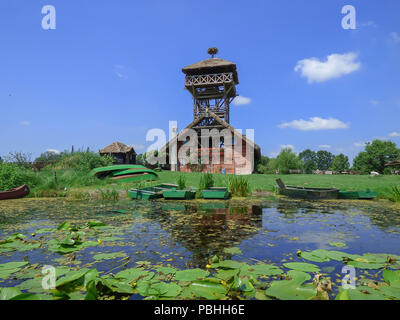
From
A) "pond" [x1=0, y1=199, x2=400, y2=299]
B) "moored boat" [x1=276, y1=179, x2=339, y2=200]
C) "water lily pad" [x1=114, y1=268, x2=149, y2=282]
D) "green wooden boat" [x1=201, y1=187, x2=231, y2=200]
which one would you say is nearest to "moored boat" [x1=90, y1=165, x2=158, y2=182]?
"green wooden boat" [x1=201, y1=187, x2=231, y2=200]

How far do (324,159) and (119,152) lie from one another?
338 ft

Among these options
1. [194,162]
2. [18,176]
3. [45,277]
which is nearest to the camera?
[45,277]

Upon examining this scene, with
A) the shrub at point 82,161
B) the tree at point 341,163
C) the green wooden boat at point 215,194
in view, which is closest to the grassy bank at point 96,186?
the shrub at point 82,161

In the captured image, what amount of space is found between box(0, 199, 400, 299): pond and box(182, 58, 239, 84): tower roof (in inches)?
1037

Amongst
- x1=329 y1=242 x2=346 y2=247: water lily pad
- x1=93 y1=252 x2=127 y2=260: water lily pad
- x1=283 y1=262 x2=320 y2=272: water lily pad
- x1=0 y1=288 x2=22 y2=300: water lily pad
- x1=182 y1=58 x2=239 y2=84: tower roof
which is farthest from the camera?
x1=182 y1=58 x2=239 y2=84: tower roof

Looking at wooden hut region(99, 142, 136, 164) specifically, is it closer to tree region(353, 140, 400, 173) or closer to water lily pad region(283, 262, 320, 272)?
water lily pad region(283, 262, 320, 272)

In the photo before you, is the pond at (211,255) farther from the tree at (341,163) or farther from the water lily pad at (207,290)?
the tree at (341,163)

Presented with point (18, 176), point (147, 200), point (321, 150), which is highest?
point (321, 150)

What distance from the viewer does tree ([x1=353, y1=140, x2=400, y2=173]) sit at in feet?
186

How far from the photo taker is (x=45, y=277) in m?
3.16

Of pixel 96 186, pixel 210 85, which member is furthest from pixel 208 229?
pixel 210 85

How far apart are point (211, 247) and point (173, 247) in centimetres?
81
